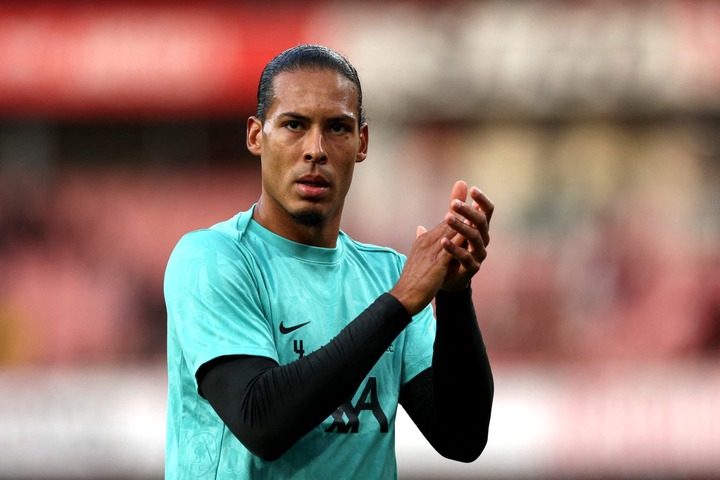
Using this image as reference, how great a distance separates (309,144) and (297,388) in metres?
0.69

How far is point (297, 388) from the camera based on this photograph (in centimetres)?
278

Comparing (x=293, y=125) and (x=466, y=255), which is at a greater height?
(x=293, y=125)

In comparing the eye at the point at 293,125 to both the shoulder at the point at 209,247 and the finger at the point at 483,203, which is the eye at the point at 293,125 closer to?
the shoulder at the point at 209,247

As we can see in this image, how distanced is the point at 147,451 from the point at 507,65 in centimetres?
461

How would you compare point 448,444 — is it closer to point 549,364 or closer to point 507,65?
point 549,364

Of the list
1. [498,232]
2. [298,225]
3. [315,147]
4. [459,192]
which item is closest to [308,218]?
[298,225]

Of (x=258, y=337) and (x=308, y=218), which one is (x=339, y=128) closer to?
(x=308, y=218)

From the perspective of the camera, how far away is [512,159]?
38.9ft

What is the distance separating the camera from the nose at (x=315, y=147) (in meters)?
3.15

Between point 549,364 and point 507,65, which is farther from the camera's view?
point 507,65

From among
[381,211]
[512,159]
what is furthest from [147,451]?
[512,159]

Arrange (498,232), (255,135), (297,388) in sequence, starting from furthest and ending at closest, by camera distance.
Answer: (498,232), (255,135), (297,388)

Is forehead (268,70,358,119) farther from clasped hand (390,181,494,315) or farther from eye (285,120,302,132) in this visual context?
clasped hand (390,181,494,315)

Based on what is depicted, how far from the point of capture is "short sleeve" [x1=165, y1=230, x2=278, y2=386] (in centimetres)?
292
